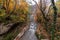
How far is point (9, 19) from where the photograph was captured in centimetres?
2588

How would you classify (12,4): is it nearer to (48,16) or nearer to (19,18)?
(19,18)

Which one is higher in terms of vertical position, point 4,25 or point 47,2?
point 47,2

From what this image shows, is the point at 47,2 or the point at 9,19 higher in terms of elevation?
the point at 47,2

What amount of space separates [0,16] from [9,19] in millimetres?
2559

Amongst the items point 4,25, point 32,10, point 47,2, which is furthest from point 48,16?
point 32,10

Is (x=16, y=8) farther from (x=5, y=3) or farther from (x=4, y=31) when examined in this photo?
(x=4, y=31)

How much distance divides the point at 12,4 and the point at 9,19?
2953 millimetres

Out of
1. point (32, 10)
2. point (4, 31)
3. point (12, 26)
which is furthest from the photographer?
point (32, 10)

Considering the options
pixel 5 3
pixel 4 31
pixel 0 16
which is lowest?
pixel 4 31

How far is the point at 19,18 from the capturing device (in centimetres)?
2880

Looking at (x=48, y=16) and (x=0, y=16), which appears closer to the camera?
(x=0, y=16)

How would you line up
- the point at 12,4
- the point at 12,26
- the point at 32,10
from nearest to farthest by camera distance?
1. the point at 12,26
2. the point at 12,4
3. the point at 32,10

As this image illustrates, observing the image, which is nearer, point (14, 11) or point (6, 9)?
point (6, 9)

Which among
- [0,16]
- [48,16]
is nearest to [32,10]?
[48,16]
